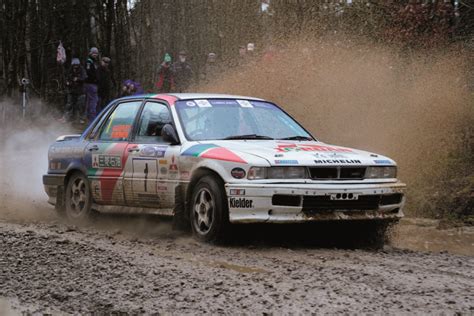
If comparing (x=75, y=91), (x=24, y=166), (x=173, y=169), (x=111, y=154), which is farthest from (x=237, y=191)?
(x=75, y=91)

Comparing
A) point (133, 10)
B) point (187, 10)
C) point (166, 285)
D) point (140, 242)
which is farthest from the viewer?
point (187, 10)

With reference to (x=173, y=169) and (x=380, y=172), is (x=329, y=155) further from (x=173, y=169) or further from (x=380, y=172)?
(x=173, y=169)

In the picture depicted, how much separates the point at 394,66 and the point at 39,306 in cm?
1047

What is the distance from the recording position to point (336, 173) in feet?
23.2

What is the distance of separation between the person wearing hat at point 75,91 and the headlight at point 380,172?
1384 cm

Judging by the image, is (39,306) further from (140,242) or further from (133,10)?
(133,10)

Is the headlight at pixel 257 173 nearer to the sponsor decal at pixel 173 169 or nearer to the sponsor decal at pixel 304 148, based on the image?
the sponsor decal at pixel 304 148

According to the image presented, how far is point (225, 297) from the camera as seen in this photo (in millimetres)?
4887

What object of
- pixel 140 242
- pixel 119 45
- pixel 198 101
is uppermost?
pixel 119 45

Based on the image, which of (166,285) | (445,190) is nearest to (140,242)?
(166,285)

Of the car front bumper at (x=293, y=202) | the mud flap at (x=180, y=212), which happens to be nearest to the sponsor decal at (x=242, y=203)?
the car front bumper at (x=293, y=202)

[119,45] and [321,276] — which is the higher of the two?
[119,45]

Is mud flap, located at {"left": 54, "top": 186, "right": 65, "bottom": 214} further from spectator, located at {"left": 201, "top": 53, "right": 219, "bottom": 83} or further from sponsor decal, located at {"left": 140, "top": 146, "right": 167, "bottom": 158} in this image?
spectator, located at {"left": 201, "top": 53, "right": 219, "bottom": 83}

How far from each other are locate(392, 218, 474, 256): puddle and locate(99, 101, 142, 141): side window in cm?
306
